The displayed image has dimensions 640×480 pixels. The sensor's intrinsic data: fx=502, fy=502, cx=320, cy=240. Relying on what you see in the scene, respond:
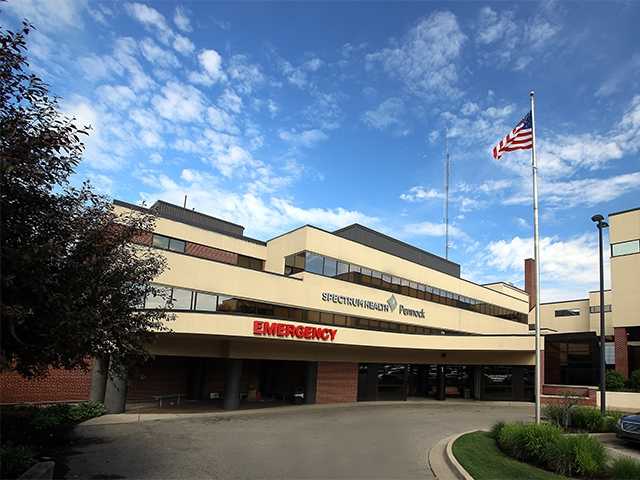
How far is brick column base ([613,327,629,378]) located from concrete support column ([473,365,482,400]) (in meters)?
9.74

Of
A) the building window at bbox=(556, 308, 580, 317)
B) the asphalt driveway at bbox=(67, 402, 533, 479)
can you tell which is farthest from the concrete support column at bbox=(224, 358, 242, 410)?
the building window at bbox=(556, 308, 580, 317)

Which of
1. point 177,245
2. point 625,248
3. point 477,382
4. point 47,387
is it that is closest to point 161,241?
point 177,245

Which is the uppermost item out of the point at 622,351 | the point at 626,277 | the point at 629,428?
the point at 626,277

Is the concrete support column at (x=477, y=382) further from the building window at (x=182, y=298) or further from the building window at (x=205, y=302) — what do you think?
the building window at (x=182, y=298)

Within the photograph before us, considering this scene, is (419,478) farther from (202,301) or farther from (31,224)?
(202,301)

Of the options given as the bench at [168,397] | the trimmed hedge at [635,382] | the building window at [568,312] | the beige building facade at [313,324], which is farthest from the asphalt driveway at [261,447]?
the building window at [568,312]

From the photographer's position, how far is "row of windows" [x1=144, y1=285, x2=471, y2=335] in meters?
20.8

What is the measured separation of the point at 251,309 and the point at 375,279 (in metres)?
9.95

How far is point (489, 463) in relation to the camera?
11.7 meters

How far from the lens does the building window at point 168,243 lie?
83.2 ft

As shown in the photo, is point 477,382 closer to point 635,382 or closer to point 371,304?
point 635,382

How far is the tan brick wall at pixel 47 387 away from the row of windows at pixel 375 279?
11.8 meters

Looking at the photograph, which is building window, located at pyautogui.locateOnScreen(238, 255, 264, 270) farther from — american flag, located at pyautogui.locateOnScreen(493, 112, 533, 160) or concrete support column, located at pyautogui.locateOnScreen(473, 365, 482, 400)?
concrete support column, located at pyautogui.locateOnScreen(473, 365, 482, 400)

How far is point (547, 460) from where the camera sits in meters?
11.8
